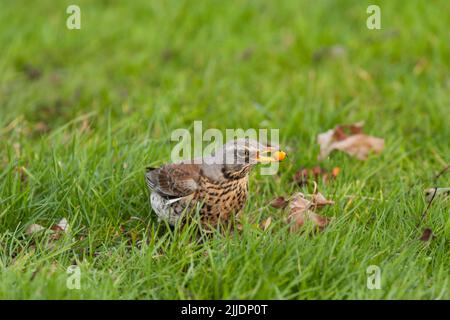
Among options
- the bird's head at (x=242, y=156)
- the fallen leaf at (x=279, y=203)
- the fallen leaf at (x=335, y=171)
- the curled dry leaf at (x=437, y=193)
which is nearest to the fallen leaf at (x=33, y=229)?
the bird's head at (x=242, y=156)

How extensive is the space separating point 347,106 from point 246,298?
3517mm

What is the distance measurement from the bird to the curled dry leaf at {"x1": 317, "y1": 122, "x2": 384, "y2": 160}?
1.33 meters

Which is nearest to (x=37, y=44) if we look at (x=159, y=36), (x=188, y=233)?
(x=159, y=36)

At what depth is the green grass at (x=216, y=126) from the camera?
454cm

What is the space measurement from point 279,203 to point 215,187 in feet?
1.74

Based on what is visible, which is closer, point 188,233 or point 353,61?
point 188,233

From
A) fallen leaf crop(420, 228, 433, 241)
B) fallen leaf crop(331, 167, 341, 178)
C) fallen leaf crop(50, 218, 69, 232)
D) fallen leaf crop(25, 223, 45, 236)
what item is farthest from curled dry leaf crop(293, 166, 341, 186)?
fallen leaf crop(25, 223, 45, 236)

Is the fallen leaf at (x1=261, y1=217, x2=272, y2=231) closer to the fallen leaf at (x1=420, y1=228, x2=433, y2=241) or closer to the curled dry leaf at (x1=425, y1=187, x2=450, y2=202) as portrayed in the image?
Result: the fallen leaf at (x1=420, y1=228, x2=433, y2=241)

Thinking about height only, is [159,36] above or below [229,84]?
above

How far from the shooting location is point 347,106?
746cm

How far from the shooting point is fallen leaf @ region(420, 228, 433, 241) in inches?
192
